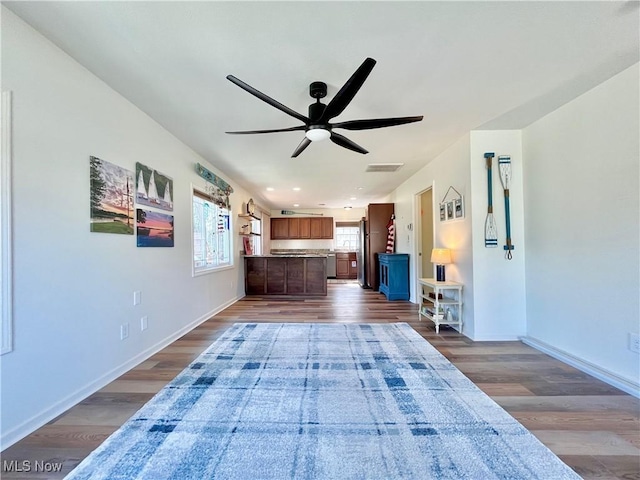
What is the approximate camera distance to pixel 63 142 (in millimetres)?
1802

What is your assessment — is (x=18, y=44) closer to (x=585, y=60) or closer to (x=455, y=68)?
(x=455, y=68)

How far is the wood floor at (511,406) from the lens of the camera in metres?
1.37

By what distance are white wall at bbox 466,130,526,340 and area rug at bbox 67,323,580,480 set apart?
39.9 inches

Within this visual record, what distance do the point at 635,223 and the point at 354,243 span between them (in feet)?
24.3

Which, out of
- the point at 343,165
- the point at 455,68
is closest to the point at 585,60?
the point at 455,68

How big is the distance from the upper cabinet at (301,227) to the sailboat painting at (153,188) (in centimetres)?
594

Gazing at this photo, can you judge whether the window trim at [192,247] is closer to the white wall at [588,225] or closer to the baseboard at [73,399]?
the baseboard at [73,399]

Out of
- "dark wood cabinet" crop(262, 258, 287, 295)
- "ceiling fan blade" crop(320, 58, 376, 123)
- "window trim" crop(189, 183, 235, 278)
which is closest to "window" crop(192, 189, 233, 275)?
"window trim" crop(189, 183, 235, 278)

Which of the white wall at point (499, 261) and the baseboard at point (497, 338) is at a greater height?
the white wall at point (499, 261)

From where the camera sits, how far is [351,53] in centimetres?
178

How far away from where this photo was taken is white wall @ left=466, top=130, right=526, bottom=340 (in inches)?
119

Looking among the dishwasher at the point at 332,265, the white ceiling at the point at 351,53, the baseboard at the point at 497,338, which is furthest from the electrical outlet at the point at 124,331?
the dishwasher at the point at 332,265

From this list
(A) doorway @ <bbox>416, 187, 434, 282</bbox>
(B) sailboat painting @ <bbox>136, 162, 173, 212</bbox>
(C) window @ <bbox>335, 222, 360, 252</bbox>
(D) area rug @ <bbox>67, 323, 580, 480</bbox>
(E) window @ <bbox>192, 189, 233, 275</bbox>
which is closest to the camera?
(D) area rug @ <bbox>67, 323, 580, 480</bbox>

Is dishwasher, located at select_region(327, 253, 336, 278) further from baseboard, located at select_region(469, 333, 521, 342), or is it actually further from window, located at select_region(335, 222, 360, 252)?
baseboard, located at select_region(469, 333, 521, 342)
